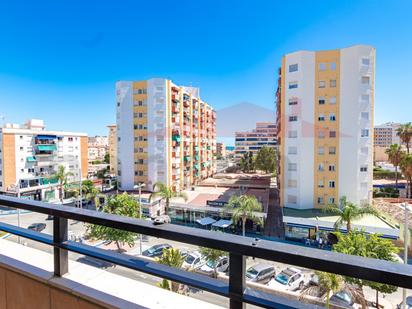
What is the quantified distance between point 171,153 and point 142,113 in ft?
16.5

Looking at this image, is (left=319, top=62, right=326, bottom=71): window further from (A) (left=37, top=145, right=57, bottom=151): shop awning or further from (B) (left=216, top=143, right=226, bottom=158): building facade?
(B) (left=216, top=143, right=226, bottom=158): building facade

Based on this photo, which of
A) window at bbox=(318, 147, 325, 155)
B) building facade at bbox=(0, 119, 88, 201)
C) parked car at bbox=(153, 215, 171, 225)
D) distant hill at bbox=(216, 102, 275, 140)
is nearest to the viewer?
parked car at bbox=(153, 215, 171, 225)

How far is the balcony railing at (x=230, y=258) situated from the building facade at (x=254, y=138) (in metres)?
64.6

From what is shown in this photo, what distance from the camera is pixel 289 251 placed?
0.74 m

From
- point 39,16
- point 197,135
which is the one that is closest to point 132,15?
point 39,16

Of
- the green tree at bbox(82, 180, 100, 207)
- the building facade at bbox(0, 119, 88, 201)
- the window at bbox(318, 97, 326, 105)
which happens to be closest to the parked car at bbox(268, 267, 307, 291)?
the window at bbox(318, 97, 326, 105)

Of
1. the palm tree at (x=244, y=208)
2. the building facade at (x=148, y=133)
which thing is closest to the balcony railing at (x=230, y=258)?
the palm tree at (x=244, y=208)

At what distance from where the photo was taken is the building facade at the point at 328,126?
17734 mm

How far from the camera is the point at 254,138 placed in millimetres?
65938

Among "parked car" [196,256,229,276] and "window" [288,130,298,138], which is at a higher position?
"window" [288,130,298,138]

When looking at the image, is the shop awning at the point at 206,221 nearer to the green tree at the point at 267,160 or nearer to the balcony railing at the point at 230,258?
the balcony railing at the point at 230,258

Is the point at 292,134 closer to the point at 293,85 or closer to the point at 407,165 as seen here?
the point at 293,85

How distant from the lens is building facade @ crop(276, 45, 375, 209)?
17.7 m

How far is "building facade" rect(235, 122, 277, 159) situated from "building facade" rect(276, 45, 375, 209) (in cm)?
4652
